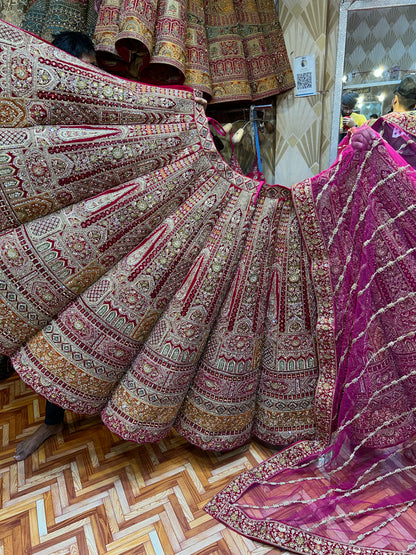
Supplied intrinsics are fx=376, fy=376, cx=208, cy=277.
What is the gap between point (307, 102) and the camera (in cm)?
165

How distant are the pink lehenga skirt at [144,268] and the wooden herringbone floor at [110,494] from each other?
0.15 m

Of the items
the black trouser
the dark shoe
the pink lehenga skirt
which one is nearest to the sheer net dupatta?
the pink lehenga skirt

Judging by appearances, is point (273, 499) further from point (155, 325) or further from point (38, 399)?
point (38, 399)

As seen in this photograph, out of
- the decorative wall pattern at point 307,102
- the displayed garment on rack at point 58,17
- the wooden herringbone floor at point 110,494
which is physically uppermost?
the displayed garment on rack at point 58,17

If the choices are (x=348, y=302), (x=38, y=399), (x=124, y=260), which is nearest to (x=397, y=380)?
(x=348, y=302)

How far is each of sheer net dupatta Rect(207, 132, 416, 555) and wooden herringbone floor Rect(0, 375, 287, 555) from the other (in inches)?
3.7

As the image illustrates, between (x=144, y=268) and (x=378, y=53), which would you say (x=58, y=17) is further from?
(x=378, y=53)

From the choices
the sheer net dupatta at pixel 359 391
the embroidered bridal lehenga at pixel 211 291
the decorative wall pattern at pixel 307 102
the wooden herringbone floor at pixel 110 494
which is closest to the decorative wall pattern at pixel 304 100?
the decorative wall pattern at pixel 307 102

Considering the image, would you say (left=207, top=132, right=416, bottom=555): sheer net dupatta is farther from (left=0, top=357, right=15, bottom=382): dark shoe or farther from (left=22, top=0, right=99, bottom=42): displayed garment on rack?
(left=0, top=357, right=15, bottom=382): dark shoe

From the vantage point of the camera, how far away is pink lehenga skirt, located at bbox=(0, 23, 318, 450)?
118cm

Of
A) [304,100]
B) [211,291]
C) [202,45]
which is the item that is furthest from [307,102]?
[211,291]

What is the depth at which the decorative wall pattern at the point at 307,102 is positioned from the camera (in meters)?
1.54

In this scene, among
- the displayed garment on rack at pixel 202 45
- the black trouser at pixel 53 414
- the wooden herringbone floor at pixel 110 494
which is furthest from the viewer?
the black trouser at pixel 53 414

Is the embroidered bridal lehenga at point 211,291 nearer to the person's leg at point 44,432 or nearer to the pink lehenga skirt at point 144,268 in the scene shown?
the pink lehenga skirt at point 144,268
